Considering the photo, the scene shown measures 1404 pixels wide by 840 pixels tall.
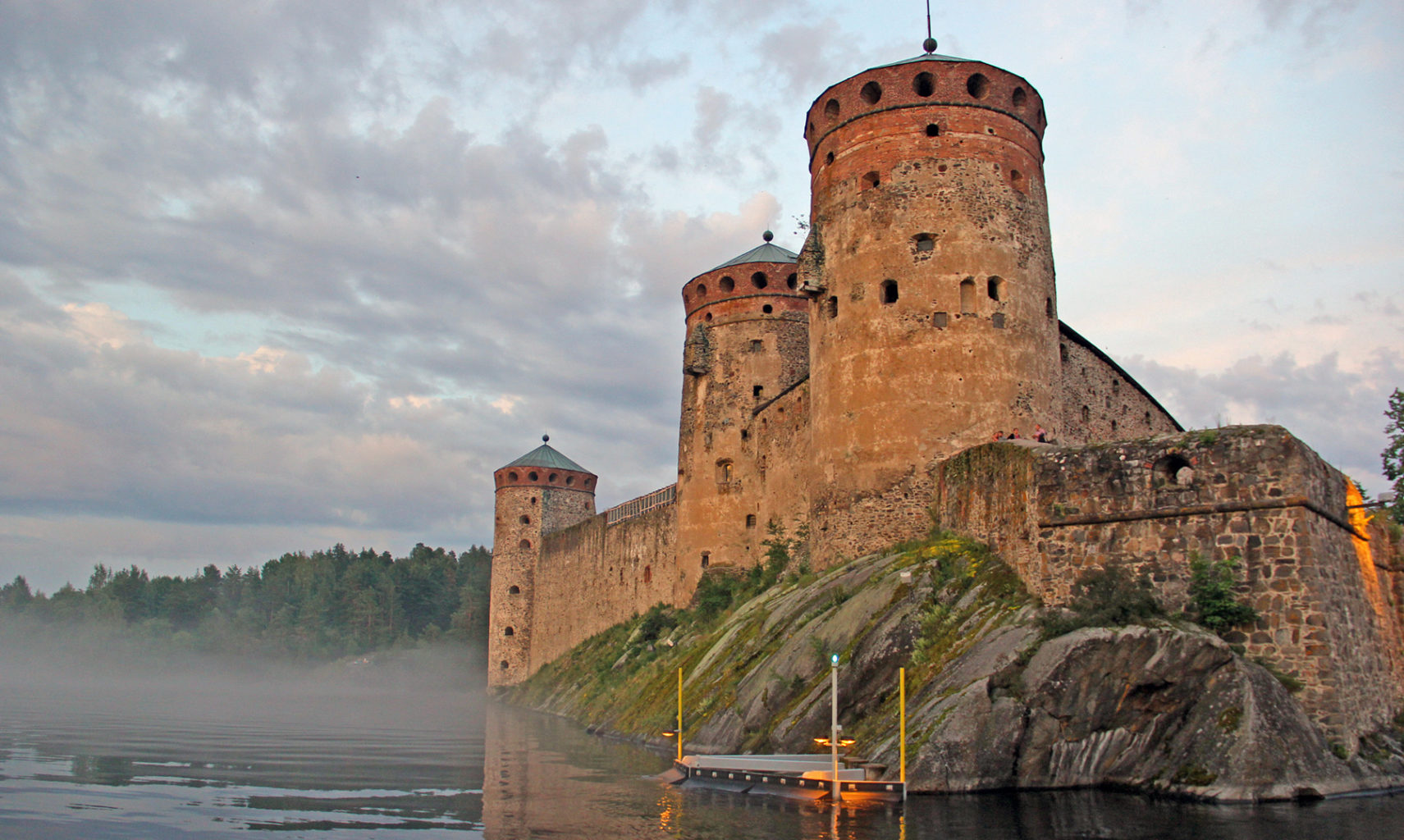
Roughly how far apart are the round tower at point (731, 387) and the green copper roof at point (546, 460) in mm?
20637

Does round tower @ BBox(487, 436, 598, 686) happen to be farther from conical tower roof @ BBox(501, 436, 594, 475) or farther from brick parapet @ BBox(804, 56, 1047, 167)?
brick parapet @ BBox(804, 56, 1047, 167)

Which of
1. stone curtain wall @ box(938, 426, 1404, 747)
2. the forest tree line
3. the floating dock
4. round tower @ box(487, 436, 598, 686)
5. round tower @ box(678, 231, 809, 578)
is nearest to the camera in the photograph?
the floating dock

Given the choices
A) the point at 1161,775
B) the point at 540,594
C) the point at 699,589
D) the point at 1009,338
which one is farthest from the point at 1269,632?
the point at 540,594

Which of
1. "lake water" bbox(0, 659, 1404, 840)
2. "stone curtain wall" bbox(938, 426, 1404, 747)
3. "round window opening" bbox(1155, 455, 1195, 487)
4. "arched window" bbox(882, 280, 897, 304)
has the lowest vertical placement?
"lake water" bbox(0, 659, 1404, 840)

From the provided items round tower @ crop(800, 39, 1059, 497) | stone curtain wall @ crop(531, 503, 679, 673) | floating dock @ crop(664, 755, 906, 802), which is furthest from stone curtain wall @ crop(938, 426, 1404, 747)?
stone curtain wall @ crop(531, 503, 679, 673)

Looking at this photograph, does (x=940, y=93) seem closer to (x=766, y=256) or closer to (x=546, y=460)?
(x=766, y=256)

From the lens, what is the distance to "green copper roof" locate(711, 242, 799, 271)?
35.8 metres

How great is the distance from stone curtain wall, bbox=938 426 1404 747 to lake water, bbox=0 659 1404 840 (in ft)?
7.02

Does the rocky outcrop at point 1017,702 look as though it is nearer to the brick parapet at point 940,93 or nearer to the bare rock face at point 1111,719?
the bare rock face at point 1111,719

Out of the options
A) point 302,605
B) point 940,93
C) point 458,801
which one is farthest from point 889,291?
point 302,605

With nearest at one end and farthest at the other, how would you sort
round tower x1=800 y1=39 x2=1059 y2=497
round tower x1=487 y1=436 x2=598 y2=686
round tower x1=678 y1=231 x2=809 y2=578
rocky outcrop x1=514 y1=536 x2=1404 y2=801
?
rocky outcrop x1=514 y1=536 x2=1404 y2=801 < round tower x1=800 y1=39 x2=1059 y2=497 < round tower x1=678 y1=231 x2=809 y2=578 < round tower x1=487 y1=436 x2=598 y2=686

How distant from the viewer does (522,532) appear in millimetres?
55125

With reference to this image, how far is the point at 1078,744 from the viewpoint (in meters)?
14.7

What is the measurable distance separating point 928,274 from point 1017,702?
1078cm
